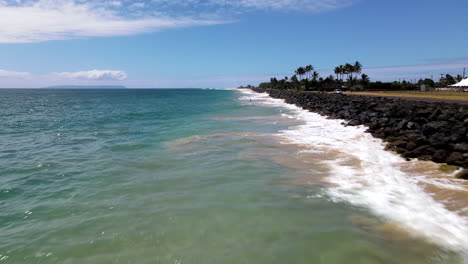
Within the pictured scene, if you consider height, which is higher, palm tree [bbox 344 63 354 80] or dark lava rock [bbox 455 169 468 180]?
palm tree [bbox 344 63 354 80]

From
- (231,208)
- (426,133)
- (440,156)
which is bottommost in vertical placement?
(231,208)

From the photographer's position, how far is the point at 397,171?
864 cm

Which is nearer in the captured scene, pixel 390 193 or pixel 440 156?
pixel 390 193

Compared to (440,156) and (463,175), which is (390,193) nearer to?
(463,175)

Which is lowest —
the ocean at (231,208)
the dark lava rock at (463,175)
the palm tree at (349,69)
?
the ocean at (231,208)

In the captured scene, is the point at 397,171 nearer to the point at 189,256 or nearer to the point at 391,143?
the point at 391,143

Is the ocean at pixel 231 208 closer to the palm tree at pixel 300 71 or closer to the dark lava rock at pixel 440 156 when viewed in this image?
the dark lava rock at pixel 440 156

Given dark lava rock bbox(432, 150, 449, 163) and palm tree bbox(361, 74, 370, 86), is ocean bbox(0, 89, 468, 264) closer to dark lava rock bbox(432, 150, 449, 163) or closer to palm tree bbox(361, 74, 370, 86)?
dark lava rock bbox(432, 150, 449, 163)

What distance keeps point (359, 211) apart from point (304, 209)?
1.15m

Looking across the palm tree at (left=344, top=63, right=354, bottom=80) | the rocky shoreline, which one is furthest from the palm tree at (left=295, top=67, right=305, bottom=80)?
the rocky shoreline

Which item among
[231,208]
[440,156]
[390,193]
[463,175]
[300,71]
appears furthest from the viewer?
[300,71]

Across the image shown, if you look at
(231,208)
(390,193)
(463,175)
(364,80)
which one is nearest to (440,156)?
(463,175)

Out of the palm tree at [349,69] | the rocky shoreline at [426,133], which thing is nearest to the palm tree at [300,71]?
the palm tree at [349,69]

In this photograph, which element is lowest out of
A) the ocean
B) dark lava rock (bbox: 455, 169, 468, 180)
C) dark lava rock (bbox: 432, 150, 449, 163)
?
the ocean
